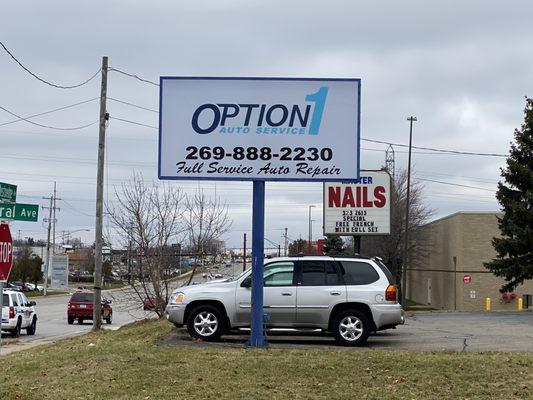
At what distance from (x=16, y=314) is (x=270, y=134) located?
59.9 feet

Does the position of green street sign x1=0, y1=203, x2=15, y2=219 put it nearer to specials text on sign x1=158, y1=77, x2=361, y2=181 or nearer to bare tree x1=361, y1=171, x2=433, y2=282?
specials text on sign x1=158, y1=77, x2=361, y2=181

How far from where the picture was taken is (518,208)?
110 feet

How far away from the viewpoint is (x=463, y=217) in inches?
1828

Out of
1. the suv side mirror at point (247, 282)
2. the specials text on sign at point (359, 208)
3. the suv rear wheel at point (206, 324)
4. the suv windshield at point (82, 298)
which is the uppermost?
the specials text on sign at point (359, 208)

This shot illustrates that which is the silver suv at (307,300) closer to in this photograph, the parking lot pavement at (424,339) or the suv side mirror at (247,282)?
the suv side mirror at (247,282)

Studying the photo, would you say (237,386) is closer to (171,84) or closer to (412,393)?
(412,393)

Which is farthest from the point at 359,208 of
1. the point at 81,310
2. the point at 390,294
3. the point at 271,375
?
the point at 81,310

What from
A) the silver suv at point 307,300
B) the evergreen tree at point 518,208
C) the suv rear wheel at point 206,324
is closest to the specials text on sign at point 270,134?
the silver suv at point 307,300

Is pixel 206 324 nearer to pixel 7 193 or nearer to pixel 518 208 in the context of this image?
pixel 7 193

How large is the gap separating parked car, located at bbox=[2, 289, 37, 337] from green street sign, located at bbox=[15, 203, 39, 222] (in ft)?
38.7

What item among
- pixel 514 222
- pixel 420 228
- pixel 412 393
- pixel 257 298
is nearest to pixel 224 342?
pixel 257 298

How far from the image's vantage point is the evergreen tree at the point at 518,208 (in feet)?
111


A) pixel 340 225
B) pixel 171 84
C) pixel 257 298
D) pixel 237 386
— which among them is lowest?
pixel 237 386

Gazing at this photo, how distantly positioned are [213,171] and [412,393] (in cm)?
546
